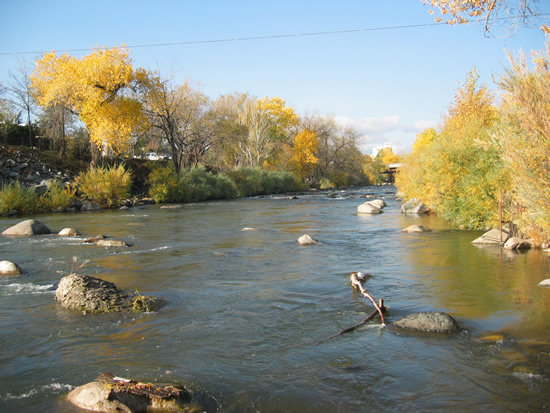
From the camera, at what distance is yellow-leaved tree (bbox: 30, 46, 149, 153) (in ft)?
106

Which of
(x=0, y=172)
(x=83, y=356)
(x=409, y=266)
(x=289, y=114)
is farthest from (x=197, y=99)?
(x=83, y=356)

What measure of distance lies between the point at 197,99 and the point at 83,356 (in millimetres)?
41015

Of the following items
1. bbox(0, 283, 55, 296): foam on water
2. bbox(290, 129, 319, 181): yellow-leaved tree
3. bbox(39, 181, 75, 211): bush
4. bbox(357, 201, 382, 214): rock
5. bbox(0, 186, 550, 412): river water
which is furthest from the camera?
bbox(290, 129, 319, 181): yellow-leaved tree

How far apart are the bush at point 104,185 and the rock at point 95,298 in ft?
74.8

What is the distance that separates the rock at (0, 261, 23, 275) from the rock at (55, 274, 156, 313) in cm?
307

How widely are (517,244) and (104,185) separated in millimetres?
24730

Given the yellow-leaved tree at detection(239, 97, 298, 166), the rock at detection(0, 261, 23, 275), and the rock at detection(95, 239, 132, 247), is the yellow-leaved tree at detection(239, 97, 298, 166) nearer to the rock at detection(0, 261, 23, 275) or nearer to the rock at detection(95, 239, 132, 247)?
the rock at detection(95, 239, 132, 247)

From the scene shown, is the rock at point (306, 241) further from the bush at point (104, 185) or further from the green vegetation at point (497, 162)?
the bush at point (104, 185)

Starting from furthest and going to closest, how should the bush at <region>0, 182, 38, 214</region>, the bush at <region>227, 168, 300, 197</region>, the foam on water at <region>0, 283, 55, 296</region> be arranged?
1. the bush at <region>227, 168, 300, 197</region>
2. the bush at <region>0, 182, 38, 214</region>
3. the foam on water at <region>0, 283, 55, 296</region>

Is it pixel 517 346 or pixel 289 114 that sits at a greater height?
pixel 289 114

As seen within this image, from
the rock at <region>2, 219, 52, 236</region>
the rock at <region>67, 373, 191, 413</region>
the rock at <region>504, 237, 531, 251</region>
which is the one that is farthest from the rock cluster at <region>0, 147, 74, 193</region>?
the rock at <region>67, 373, 191, 413</region>

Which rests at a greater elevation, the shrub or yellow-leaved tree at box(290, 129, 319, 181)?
yellow-leaved tree at box(290, 129, 319, 181)

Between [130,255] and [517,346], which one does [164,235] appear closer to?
[130,255]

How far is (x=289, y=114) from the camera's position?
226 ft
